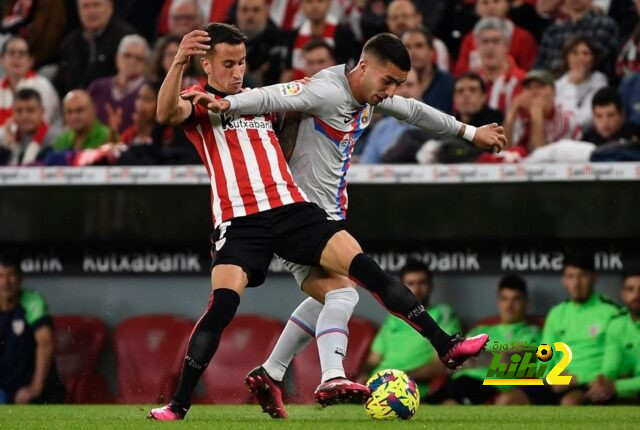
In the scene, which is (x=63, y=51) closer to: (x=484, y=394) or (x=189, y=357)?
(x=484, y=394)

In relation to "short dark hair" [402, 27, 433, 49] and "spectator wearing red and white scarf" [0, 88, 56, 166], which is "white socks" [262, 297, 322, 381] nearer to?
"short dark hair" [402, 27, 433, 49]

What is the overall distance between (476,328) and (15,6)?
21.0 ft

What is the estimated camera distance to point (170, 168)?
1127cm

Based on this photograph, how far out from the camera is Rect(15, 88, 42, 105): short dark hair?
42.0 feet

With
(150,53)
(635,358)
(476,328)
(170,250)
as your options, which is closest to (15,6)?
(150,53)

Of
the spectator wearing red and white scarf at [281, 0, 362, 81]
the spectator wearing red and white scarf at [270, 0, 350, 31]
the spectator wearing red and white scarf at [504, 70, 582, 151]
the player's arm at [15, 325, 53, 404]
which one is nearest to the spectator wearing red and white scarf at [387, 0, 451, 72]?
the spectator wearing red and white scarf at [281, 0, 362, 81]

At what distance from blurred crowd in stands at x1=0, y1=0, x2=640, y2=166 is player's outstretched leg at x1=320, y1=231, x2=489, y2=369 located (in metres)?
3.72

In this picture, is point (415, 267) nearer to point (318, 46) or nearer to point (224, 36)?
point (318, 46)

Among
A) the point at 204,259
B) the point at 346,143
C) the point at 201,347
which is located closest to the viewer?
the point at 201,347

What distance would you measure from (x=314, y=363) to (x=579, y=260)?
236cm

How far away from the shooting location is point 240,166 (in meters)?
7.51

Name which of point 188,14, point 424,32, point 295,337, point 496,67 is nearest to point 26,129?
point 188,14

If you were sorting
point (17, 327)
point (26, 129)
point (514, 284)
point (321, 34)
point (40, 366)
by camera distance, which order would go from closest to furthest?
point (514, 284)
point (40, 366)
point (17, 327)
point (321, 34)
point (26, 129)

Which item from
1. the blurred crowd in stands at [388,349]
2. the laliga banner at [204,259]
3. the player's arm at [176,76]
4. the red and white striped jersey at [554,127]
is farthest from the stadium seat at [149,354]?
the player's arm at [176,76]
